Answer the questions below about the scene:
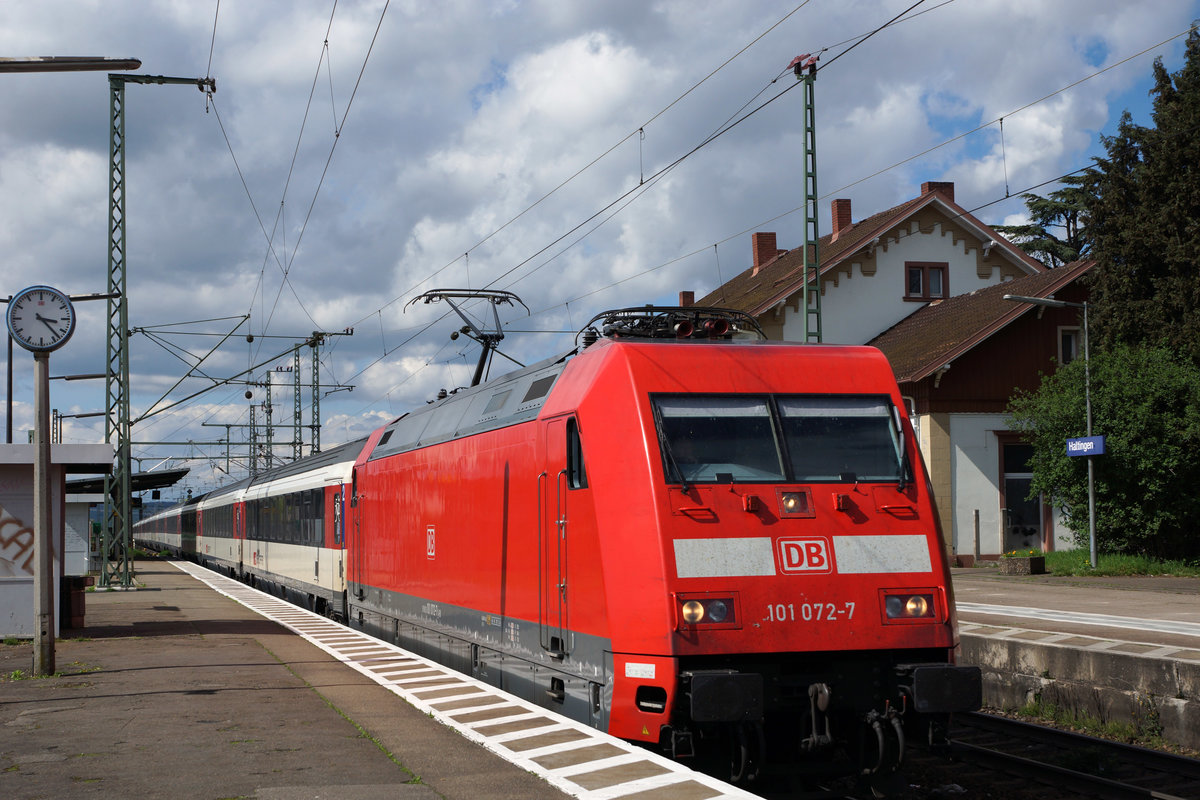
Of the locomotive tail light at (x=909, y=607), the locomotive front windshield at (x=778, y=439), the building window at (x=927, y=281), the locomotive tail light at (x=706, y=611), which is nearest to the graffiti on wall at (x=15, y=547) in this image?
the locomotive front windshield at (x=778, y=439)

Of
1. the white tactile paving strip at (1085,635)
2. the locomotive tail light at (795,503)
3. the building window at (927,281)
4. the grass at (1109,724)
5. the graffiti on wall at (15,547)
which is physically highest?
the building window at (927,281)

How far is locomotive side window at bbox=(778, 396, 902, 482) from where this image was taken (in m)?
8.63

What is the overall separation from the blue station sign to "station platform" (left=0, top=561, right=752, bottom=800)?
18207 mm

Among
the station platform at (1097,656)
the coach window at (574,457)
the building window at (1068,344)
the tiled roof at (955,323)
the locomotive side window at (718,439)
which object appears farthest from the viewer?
the building window at (1068,344)

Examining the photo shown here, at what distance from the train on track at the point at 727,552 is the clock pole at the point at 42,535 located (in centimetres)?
556

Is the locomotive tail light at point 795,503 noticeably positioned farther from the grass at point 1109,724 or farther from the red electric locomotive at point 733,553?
the grass at point 1109,724

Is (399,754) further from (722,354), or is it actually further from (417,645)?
(417,645)

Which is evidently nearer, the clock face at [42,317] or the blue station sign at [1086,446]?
the clock face at [42,317]

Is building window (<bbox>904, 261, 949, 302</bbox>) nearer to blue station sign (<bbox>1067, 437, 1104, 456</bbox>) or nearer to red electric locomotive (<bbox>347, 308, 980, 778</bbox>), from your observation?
blue station sign (<bbox>1067, 437, 1104, 456</bbox>)

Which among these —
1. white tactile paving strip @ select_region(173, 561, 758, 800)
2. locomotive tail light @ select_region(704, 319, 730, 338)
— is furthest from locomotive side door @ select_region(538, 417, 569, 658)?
locomotive tail light @ select_region(704, 319, 730, 338)

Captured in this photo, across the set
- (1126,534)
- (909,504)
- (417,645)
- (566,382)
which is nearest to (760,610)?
(909,504)

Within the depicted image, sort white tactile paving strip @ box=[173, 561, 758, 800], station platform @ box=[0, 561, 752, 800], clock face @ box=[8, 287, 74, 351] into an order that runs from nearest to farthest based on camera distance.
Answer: white tactile paving strip @ box=[173, 561, 758, 800], station platform @ box=[0, 561, 752, 800], clock face @ box=[8, 287, 74, 351]

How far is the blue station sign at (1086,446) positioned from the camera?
2678 centimetres

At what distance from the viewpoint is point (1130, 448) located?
28.3 metres
